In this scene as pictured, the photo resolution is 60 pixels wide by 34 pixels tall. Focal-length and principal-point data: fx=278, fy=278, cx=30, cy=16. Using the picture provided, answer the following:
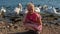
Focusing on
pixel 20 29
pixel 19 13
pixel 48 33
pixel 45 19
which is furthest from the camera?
pixel 19 13

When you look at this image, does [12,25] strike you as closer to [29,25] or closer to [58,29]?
[58,29]

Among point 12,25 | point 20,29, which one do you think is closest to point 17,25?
point 12,25

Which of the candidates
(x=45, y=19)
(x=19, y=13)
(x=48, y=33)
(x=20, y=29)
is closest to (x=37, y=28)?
(x=48, y=33)

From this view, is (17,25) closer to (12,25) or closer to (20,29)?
(12,25)

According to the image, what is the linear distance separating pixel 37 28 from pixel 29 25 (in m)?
0.33

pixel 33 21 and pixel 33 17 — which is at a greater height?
pixel 33 17

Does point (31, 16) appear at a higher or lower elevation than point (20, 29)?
higher

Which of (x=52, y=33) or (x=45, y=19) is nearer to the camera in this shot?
(x=52, y=33)

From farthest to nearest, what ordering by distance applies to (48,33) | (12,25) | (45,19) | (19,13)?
(19,13), (45,19), (12,25), (48,33)

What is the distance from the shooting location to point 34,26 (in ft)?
34.4

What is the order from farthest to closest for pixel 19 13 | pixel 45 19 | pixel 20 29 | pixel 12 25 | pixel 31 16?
pixel 19 13 < pixel 45 19 < pixel 12 25 < pixel 20 29 < pixel 31 16

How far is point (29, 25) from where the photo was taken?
1058cm

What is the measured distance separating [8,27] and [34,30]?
11.4ft

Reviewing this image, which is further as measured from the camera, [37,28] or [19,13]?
[19,13]
